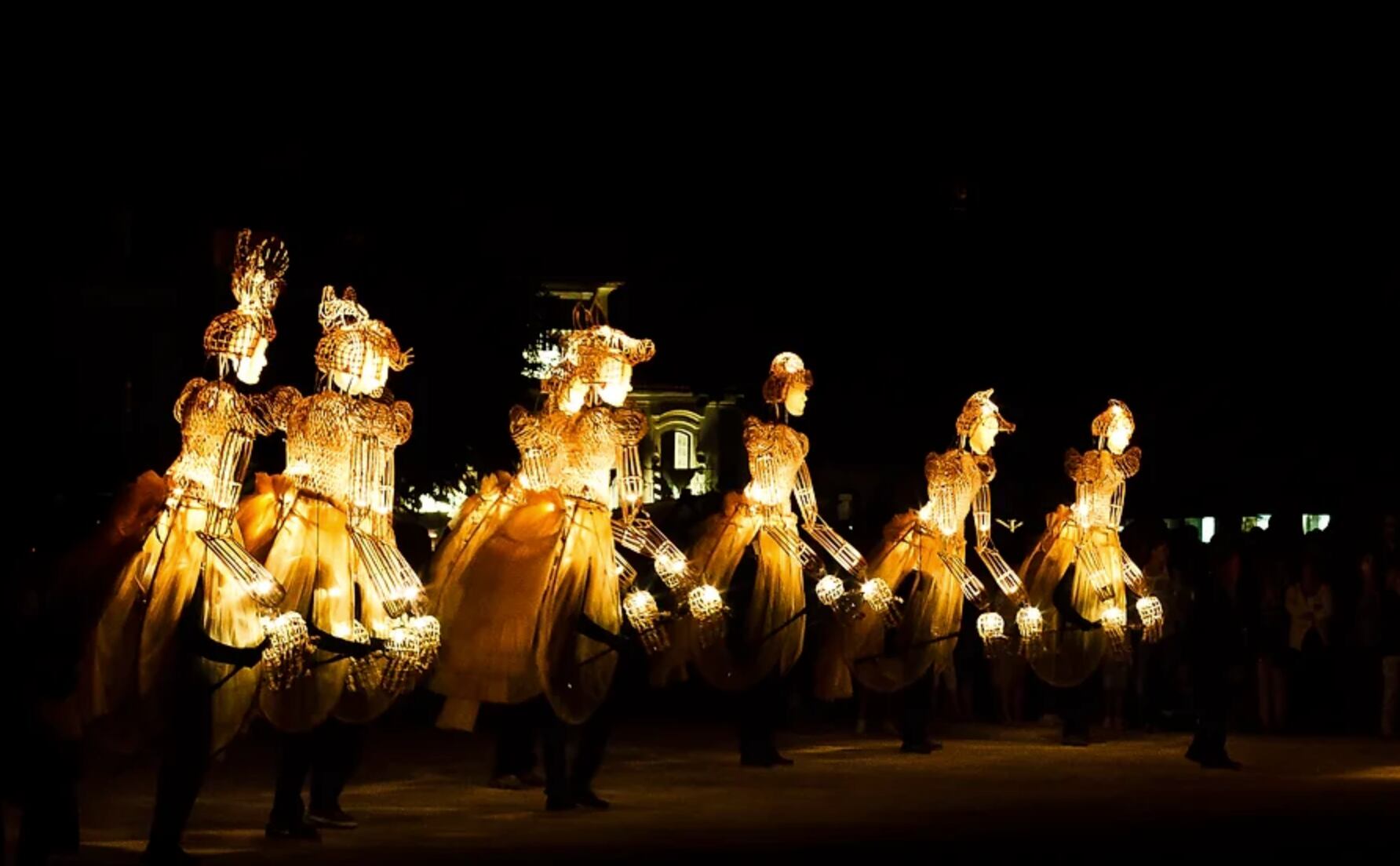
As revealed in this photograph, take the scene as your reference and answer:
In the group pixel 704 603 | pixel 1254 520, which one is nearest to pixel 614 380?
pixel 704 603

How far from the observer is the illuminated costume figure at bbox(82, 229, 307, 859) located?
488 inches

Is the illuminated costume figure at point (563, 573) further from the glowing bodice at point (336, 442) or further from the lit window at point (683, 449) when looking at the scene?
the lit window at point (683, 449)

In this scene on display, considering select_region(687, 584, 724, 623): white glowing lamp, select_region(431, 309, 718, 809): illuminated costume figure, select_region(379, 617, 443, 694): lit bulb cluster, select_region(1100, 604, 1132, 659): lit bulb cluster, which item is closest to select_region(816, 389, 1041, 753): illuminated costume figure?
select_region(1100, 604, 1132, 659): lit bulb cluster

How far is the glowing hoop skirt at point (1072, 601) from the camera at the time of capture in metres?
19.5

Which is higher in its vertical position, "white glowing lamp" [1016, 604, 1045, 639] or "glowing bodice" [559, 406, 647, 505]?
"glowing bodice" [559, 406, 647, 505]

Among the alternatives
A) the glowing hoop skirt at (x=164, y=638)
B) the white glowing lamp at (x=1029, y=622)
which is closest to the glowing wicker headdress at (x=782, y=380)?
the white glowing lamp at (x=1029, y=622)

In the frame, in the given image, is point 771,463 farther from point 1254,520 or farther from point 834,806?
point 1254,520

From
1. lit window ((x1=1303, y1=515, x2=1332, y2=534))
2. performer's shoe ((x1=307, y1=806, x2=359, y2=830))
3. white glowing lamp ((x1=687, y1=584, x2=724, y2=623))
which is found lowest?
performer's shoe ((x1=307, y1=806, x2=359, y2=830))

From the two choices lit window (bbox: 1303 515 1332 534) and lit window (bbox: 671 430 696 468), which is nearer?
lit window (bbox: 1303 515 1332 534)

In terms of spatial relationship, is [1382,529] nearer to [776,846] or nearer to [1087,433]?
[776,846]

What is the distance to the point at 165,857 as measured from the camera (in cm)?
1227

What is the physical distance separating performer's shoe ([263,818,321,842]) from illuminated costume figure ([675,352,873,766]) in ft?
14.0

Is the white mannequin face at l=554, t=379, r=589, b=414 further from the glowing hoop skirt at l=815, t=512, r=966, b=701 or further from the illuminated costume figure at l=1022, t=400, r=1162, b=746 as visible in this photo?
the illuminated costume figure at l=1022, t=400, r=1162, b=746

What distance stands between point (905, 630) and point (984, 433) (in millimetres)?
1684
